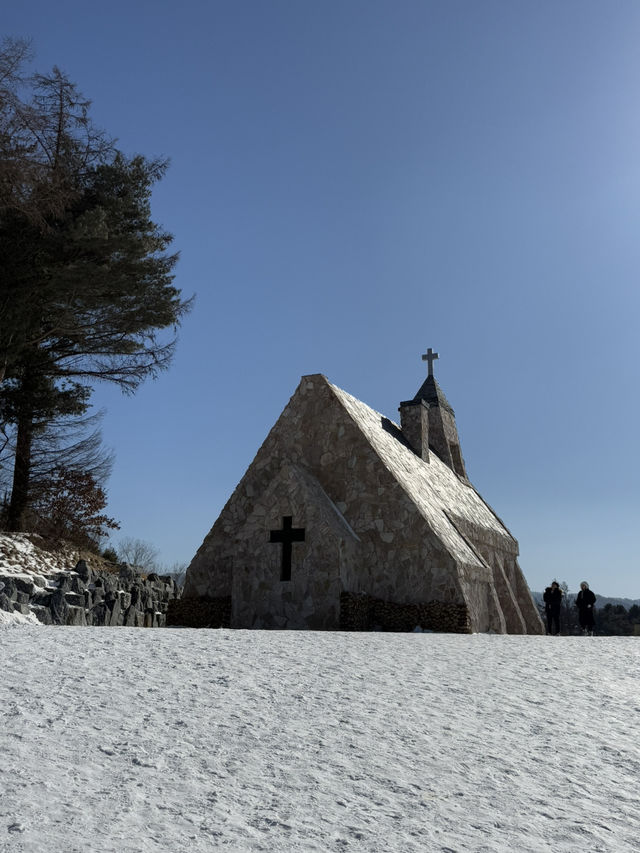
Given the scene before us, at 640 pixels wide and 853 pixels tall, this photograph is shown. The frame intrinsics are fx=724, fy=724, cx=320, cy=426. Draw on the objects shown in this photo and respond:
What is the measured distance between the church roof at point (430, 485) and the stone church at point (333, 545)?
0.30ft

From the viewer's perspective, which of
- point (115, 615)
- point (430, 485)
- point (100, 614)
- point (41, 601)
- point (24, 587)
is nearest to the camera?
point (41, 601)

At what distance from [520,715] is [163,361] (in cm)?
2083

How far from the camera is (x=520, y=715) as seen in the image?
240 inches

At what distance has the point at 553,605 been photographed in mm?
20359

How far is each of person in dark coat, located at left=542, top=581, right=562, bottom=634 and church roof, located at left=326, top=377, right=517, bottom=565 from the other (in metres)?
2.84

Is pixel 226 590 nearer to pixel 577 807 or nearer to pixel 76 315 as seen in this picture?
pixel 76 315

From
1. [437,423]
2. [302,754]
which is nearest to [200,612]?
[302,754]

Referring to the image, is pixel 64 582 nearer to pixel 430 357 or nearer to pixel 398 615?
pixel 398 615

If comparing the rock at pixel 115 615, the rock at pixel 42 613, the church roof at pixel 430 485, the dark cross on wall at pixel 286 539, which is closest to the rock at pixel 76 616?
the rock at pixel 42 613

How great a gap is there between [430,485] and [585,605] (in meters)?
5.19

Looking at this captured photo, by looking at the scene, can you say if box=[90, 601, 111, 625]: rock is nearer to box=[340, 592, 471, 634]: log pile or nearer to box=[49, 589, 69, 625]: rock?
box=[49, 589, 69, 625]: rock

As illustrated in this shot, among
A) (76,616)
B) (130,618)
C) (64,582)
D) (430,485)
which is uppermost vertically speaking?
(430,485)

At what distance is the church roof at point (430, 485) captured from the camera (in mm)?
17156

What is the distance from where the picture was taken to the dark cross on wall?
1588cm
